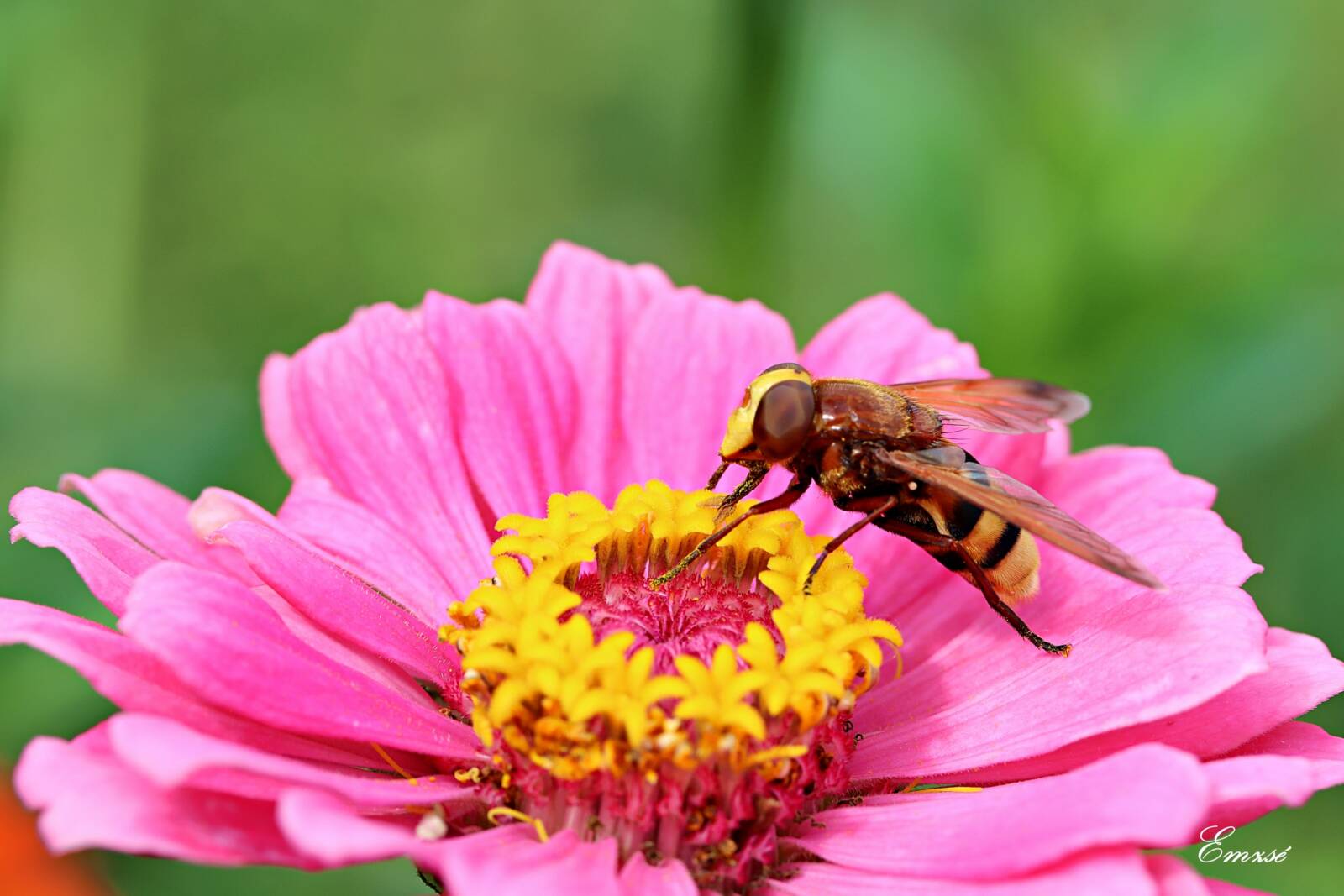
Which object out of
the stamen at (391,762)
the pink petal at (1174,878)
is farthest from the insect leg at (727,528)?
the pink petal at (1174,878)

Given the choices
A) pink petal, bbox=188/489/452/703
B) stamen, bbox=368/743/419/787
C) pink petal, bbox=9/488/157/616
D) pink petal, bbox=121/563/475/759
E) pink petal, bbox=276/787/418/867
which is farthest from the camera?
pink petal, bbox=188/489/452/703

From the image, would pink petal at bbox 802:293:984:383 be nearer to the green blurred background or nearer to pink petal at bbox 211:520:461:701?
the green blurred background

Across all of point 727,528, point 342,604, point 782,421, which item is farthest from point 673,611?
point 342,604

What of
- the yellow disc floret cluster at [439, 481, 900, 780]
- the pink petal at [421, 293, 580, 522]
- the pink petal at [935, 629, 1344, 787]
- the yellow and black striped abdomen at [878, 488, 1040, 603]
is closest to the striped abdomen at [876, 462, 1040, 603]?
the yellow and black striped abdomen at [878, 488, 1040, 603]

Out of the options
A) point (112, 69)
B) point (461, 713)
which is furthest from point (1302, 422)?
point (112, 69)

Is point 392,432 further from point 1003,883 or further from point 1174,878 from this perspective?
point 1174,878

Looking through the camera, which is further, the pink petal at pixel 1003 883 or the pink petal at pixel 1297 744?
the pink petal at pixel 1297 744

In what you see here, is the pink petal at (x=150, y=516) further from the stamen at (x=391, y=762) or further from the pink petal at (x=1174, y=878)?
the pink petal at (x=1174, y=878)

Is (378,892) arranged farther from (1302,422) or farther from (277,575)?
(1302,422)
